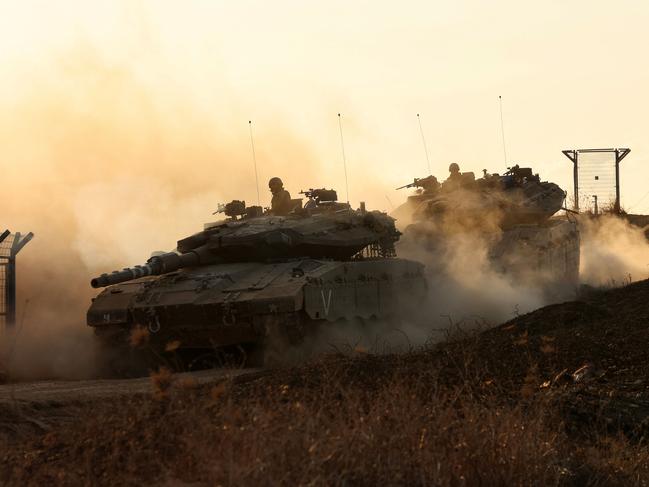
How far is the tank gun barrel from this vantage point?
17797mm

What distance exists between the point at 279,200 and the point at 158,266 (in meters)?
3.60

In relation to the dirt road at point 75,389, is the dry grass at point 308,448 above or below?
above

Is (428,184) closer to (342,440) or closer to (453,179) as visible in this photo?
(453,179)

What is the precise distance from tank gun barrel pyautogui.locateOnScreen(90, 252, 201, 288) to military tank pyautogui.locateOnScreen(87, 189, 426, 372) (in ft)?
0.07

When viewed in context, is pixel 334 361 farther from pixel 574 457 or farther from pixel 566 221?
pixel 566 221

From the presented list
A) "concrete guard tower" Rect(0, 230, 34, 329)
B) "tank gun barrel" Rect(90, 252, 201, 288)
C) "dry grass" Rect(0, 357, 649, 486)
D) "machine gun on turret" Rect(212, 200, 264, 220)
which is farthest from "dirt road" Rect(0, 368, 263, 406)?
"machine gun on turret" Rect(212, 200, 264, 220)

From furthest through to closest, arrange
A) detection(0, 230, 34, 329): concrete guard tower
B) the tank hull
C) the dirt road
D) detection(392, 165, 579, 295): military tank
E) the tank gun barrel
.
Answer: detection(392, 165, 579, 295): military tank
the tank gun barrel
the tank hull
detection(0, 230, 34, 329): concrete guard tower
the dirt road

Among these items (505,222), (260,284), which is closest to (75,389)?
(260,284)

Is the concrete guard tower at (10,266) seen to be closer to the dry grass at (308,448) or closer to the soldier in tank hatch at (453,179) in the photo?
the dry grass at (308,448)

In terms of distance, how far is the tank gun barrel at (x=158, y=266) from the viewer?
1780 centimetres

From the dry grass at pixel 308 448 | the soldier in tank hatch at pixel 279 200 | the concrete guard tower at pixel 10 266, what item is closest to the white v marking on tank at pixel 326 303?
the soldier in tank hatch at pixel 279 200

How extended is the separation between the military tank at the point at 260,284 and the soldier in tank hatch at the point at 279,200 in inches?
7.5

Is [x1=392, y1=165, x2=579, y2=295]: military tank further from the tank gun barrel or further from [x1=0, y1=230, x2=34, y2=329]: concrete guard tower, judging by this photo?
[x1=0, y1=230, x2=34, y2=329]: concrete guard tower

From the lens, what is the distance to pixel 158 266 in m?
18.5
